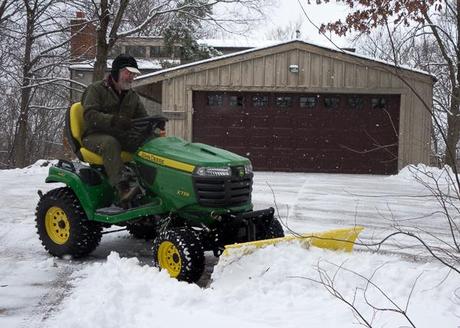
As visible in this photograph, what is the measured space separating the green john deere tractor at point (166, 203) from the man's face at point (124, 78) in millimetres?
493

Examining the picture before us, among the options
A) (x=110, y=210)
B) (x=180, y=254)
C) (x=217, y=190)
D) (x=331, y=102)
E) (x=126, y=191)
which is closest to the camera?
(x=180, y=254)

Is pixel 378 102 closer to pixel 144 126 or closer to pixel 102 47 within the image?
pixel 102 47

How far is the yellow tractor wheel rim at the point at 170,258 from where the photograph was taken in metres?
5.18

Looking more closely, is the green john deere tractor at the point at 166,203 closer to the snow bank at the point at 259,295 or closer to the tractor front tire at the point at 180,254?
the tractor front tire at the point at 180,254

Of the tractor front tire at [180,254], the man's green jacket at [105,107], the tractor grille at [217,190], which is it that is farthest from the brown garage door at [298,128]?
the tractor front tire at [180,254]

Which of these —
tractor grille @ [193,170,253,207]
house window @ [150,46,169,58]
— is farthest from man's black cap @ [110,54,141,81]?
house window @ [150,46,169,58]

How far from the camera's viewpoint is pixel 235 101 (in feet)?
54.9

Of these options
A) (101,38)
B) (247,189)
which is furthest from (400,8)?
(101,38)

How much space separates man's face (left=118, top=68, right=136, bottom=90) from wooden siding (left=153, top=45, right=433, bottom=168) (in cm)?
1042

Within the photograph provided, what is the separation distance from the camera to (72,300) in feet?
15.4

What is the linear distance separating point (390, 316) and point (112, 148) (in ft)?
10.1

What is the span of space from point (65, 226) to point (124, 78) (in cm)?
170

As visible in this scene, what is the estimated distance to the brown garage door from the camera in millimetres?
16359

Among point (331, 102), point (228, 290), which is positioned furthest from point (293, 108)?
point (228, 290)
